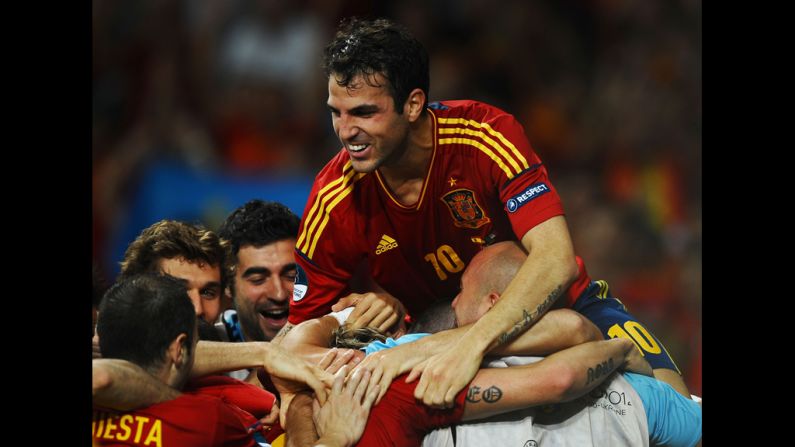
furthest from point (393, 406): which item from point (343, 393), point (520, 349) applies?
point (520, 349)

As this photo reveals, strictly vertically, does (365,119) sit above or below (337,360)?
above

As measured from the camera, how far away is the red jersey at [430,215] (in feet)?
8.16

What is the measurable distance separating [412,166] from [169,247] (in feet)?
2.69

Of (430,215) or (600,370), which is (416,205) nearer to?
(430,215)

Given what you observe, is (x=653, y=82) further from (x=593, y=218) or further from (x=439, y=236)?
(x=439, y=236)

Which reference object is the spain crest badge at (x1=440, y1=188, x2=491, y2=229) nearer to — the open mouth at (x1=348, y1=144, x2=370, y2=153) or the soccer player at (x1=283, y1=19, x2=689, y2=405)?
the soccer player at (x1=283, y1=19, x2=689, y2=405)

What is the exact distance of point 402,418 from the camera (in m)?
1.97

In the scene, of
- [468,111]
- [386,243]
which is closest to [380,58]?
[468,111]

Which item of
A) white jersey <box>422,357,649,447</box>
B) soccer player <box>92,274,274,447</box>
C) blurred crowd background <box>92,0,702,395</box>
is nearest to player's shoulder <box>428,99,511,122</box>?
white jersey <box>422,357,649,447</box>

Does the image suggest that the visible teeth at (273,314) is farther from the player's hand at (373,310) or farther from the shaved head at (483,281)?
the shaved head at (483,281)

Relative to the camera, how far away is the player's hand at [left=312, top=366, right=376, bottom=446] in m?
1.96

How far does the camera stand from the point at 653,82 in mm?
4629

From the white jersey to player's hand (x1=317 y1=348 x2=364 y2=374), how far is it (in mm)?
286
